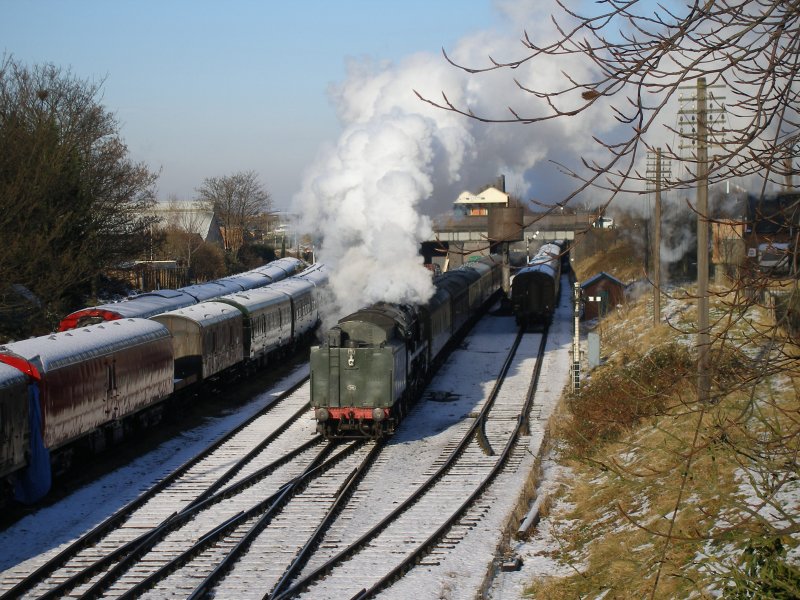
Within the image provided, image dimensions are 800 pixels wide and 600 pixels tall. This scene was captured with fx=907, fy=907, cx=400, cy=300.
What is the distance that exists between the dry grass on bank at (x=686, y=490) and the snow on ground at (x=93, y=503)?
22.5ft

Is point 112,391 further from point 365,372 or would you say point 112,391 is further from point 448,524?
point 448,524

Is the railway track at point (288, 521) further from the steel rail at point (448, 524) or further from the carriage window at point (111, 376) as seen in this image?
the carriage window at point (111, 376)

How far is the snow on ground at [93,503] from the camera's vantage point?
12.8 meters

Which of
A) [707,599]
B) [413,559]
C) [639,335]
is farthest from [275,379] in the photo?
[707,599]

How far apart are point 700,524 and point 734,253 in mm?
27226

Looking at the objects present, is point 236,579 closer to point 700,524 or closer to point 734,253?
point 700,524

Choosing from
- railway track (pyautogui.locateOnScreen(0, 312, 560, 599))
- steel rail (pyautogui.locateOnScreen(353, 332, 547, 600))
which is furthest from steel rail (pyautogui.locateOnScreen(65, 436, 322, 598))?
steel rail (pyautogui.locateOnScreen(353, 332, 547, 600))

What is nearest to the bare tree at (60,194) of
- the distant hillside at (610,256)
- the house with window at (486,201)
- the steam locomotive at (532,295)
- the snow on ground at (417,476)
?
the snow on ground at (417,476)

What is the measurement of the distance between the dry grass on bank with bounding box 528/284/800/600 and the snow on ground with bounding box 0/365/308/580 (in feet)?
22.5

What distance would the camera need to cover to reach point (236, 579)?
11414 mm

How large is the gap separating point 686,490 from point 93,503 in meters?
9.41

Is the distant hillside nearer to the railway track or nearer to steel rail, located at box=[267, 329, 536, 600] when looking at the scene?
steel rail, located at box=[267, 329, 536, 600]

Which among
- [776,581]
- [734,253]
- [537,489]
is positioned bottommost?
[537,489]

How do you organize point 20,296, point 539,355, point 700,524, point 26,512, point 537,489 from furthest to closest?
1. point 539,355
2. point 20,296
3. point 537,489
4. point 26,512
5. point 700,524
